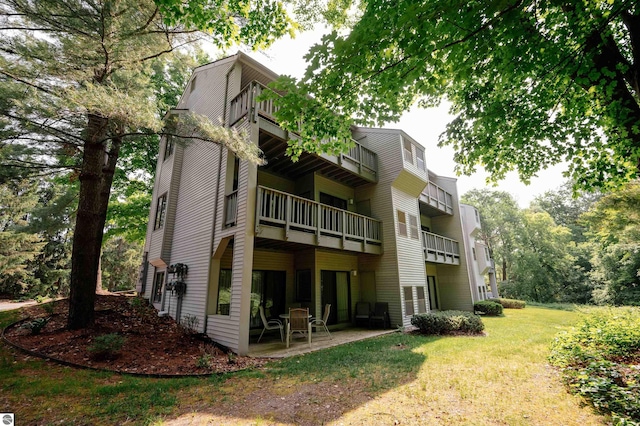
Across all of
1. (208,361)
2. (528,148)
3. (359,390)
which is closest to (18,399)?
(208,361)

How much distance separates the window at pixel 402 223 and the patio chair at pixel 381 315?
10.9 ft

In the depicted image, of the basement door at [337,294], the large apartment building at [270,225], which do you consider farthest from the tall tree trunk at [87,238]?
the basement door at [337,294]

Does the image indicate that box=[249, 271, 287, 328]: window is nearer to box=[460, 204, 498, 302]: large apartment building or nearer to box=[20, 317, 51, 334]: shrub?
box=[20, 317, 51, 334]: shrub

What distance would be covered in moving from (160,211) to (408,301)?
39.0ft

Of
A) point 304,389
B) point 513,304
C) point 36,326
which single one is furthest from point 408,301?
point 513,304

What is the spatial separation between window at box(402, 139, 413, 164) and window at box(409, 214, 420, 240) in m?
2.76

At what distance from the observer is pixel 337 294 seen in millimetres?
11625

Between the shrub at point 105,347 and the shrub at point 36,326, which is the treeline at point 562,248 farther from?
the shrub at point 36,326

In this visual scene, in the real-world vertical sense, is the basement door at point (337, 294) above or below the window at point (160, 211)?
below

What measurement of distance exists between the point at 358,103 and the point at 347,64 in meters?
1.41

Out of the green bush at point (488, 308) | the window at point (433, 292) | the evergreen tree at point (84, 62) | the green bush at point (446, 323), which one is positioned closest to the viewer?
the evergreen tree at point (84, 62)

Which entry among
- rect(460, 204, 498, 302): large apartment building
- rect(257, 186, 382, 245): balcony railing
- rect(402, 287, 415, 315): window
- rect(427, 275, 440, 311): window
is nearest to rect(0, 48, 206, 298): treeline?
rect(257, 186, 382, 245): balcony railing

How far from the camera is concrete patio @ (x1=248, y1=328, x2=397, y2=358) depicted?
7.22 meters

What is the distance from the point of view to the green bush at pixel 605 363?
3.50 m
